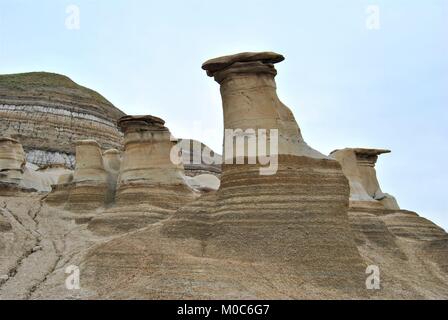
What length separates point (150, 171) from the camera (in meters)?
26.8

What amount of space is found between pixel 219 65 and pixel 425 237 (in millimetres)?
15113

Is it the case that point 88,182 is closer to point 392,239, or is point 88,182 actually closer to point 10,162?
point 10,162

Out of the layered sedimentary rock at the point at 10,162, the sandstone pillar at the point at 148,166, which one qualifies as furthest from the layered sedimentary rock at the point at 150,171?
the layered sedimentary rock at the point at 10,162

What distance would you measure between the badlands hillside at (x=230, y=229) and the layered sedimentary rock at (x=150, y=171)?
2.1 inches

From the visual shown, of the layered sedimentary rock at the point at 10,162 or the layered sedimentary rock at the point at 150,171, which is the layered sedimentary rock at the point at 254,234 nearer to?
the layered sedimentary rock at the point at 150,171

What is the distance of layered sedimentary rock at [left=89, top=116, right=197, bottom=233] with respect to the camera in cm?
2589

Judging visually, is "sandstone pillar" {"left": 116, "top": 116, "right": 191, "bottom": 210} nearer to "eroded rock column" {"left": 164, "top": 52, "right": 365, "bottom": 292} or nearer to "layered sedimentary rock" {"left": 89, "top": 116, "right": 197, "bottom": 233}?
"layered sedimentary rock" {"left": 89, "top": 116, "right": 197, "bottom": 233}

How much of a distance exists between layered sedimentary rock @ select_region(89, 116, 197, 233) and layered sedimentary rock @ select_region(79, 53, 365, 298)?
282 inches

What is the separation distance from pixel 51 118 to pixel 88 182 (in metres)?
32.9

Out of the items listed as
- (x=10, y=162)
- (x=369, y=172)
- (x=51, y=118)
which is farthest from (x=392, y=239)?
(x=51, y=118)

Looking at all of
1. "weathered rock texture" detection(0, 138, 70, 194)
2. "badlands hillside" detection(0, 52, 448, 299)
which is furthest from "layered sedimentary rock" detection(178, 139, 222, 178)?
"badlands hillside" detection(0, 52, 448, 299)

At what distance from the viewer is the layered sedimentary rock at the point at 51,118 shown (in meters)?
56.4


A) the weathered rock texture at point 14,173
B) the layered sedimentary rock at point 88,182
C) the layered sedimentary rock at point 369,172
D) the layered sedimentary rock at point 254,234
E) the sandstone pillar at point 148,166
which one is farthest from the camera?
the weathered rock texture at point 14,173

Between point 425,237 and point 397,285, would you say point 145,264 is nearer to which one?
point 397,285
